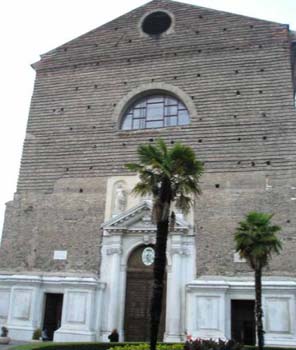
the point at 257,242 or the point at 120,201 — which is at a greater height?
the point at 120,201

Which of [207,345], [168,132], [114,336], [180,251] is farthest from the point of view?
[168,132]

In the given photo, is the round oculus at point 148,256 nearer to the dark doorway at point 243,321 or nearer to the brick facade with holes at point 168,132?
the brick facade with holes at point 168,132

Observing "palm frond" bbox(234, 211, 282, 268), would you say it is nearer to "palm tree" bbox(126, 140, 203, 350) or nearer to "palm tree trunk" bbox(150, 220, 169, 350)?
"palm tree" bbox(126, 140, 203, 350)

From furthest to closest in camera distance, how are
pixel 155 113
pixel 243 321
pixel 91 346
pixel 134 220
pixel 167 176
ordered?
pixel 155 113 → pixel 134 220 → pixel 243 321 → pixel 91 346 → pixel 167 176

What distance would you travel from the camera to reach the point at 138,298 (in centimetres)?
1912

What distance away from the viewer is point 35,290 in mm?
19828

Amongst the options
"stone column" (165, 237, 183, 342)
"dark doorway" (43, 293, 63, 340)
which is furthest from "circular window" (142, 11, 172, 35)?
"dark doorway" (43, 293, 63, 340)

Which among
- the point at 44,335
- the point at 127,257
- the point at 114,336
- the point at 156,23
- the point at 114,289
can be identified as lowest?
the point at 44,335

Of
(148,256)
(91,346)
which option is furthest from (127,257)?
(91,346)

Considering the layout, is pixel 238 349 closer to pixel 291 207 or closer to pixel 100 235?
pixel 291 207

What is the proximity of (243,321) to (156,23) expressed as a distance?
48.2ft

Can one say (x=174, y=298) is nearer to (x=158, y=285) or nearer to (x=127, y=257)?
(x=127, y=257)

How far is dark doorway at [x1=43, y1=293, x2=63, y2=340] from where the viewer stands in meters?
20.0

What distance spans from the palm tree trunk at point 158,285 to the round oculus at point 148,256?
25.3 ft
